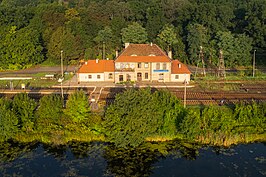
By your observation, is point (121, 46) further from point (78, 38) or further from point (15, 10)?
point (15, 10)

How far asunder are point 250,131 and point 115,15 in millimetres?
45485

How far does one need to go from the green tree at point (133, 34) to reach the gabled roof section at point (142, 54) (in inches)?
499

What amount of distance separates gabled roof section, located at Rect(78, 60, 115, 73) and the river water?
67.7 feet

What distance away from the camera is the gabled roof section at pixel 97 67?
153 feet

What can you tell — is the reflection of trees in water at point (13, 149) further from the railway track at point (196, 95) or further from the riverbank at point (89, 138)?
the railway track at point (196, 95)

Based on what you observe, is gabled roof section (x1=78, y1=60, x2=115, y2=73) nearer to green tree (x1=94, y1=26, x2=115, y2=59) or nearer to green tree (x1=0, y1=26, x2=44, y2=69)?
green tree (x1=94, y1=26, x2=115, y2=59)

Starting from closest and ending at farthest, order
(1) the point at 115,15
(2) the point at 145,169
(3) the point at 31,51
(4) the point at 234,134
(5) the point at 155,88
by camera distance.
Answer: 1. (2) the point at 145,169
2. (4) the point at 234,134
3. (5) the point at 155,88
4. (3) the point at 31,51
5. (1) the point at 115,15

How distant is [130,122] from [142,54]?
877 inches

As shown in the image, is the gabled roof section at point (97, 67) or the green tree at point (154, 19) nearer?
the gabled roof section at point (97, 67)

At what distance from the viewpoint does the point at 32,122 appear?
27.8 m

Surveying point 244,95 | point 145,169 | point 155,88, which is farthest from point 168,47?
point 145,169

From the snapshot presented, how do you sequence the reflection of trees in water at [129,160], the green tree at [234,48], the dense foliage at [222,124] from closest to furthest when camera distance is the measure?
1. the reflection of trees in water at [129,160]
2. the dense foliage at [222,124]
3. the green tree at [234,48]

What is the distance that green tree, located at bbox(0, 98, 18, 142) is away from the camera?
26656mm

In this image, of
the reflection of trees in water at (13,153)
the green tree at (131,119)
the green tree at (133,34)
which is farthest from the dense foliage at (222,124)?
the green tree at (133,34)
